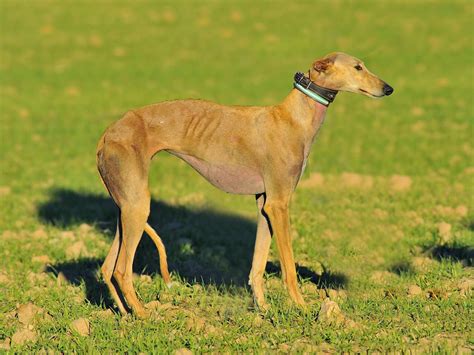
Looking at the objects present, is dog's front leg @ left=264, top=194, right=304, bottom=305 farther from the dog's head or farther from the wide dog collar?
the dog's head

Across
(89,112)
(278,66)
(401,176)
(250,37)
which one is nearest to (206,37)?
(250,37)

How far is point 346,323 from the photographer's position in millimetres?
7449

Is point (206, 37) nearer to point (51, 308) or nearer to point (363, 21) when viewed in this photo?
point (363, 21)

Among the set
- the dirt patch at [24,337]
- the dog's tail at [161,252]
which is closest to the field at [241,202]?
the dirt patch at [24,337]

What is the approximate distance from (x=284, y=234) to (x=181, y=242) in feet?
9.37

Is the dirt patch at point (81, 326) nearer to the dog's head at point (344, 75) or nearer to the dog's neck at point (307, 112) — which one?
the dog's neck at point (307, 112)

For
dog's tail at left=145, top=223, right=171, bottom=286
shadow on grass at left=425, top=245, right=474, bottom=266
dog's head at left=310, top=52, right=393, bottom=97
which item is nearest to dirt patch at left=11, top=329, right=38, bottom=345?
dog's tail at left=145, top=223, right=171, bottom=286

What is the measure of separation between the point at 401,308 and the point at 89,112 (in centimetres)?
1242

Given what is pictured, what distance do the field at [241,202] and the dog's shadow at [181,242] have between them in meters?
0.03

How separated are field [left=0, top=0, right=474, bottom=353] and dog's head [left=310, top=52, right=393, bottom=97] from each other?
85cm

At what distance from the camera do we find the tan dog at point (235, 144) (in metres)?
7.64

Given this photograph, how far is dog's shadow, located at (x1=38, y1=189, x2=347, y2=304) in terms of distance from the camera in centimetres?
926

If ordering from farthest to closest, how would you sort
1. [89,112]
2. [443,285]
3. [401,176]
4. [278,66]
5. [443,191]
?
[278,66] < [89,112] < [401,176] < [443,191] < [443,285]

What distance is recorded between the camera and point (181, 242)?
10469 mm
